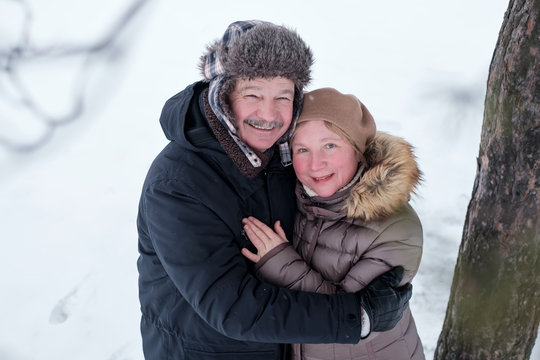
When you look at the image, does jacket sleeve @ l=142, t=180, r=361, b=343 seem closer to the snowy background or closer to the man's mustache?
the man's mustache

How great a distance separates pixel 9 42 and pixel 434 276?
526cm

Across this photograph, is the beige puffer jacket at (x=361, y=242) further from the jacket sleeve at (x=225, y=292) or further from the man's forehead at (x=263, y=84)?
the man's forehead at (x=263, y=84)

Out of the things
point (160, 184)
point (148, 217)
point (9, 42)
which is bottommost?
point (148, 217)

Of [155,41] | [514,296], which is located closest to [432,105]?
[155,41]

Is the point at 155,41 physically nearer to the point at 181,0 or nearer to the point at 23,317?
the point at 181,0

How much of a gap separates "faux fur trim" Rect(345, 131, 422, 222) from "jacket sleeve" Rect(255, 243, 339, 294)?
27 cm

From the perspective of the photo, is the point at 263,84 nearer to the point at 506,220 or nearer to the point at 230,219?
the point at 230,219

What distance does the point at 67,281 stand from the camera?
418 centimetres

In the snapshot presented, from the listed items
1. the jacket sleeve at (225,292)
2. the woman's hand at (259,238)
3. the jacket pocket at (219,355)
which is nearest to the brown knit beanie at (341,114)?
the woman's hand at (259,238)

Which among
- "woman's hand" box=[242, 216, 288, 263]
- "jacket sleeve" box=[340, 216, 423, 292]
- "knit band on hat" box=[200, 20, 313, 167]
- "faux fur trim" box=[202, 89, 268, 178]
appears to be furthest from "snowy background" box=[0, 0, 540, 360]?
"knit band on hat" box=[200, 20, 313, 167]

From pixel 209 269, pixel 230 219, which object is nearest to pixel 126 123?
pixel 230 219

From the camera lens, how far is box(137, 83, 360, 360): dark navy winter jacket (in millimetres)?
1720

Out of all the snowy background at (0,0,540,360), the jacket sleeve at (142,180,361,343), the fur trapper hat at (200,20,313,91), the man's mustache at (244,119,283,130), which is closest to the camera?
the jacket sleeve at (142,180,361,343)

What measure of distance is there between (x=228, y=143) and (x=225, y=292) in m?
0.53
